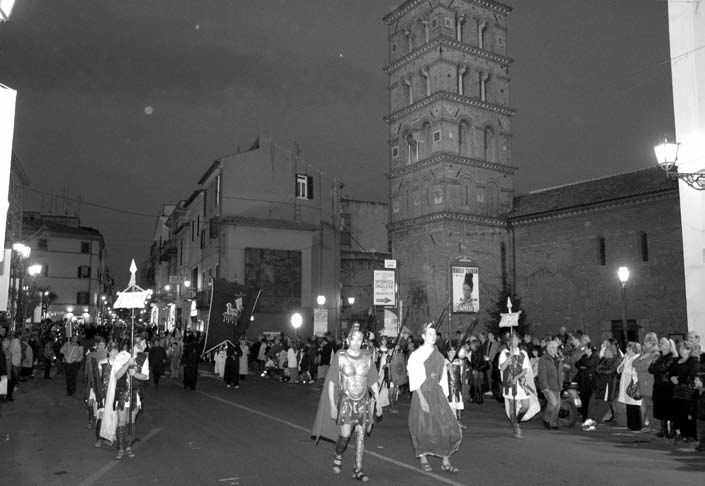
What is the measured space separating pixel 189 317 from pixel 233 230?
41.4 feet

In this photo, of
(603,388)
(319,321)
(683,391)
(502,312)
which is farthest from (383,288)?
(683,391)

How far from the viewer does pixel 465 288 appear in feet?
138

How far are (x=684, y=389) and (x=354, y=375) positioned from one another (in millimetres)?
6253

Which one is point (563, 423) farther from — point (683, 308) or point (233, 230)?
point (233, 230)

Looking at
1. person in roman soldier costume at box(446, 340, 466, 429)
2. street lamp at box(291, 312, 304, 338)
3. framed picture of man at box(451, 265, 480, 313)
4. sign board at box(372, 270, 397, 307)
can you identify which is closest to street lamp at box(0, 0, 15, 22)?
person in roman soldier costume at box(446, 340, 466, 429)

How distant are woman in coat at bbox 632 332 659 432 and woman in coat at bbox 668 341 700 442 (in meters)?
0.98

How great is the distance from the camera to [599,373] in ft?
45.8

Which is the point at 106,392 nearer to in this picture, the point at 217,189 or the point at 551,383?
the point at 551,383

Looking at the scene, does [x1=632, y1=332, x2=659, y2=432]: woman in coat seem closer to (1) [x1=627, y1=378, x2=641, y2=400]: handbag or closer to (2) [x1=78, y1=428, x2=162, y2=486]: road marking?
(1) [x1=627, y1=378, x2=641, y2=400]: handbag

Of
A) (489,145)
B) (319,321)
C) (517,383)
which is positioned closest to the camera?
(517,383)

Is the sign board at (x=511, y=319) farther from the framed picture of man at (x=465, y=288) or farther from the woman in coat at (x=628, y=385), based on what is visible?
the framed picture of man at (x=465, y=288)

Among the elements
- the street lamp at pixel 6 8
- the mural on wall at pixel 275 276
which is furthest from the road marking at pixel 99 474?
the mural on wall at pixel 275 276

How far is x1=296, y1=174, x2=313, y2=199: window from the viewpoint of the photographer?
160 feet

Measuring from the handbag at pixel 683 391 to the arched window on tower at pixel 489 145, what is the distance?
35236 millimetres
